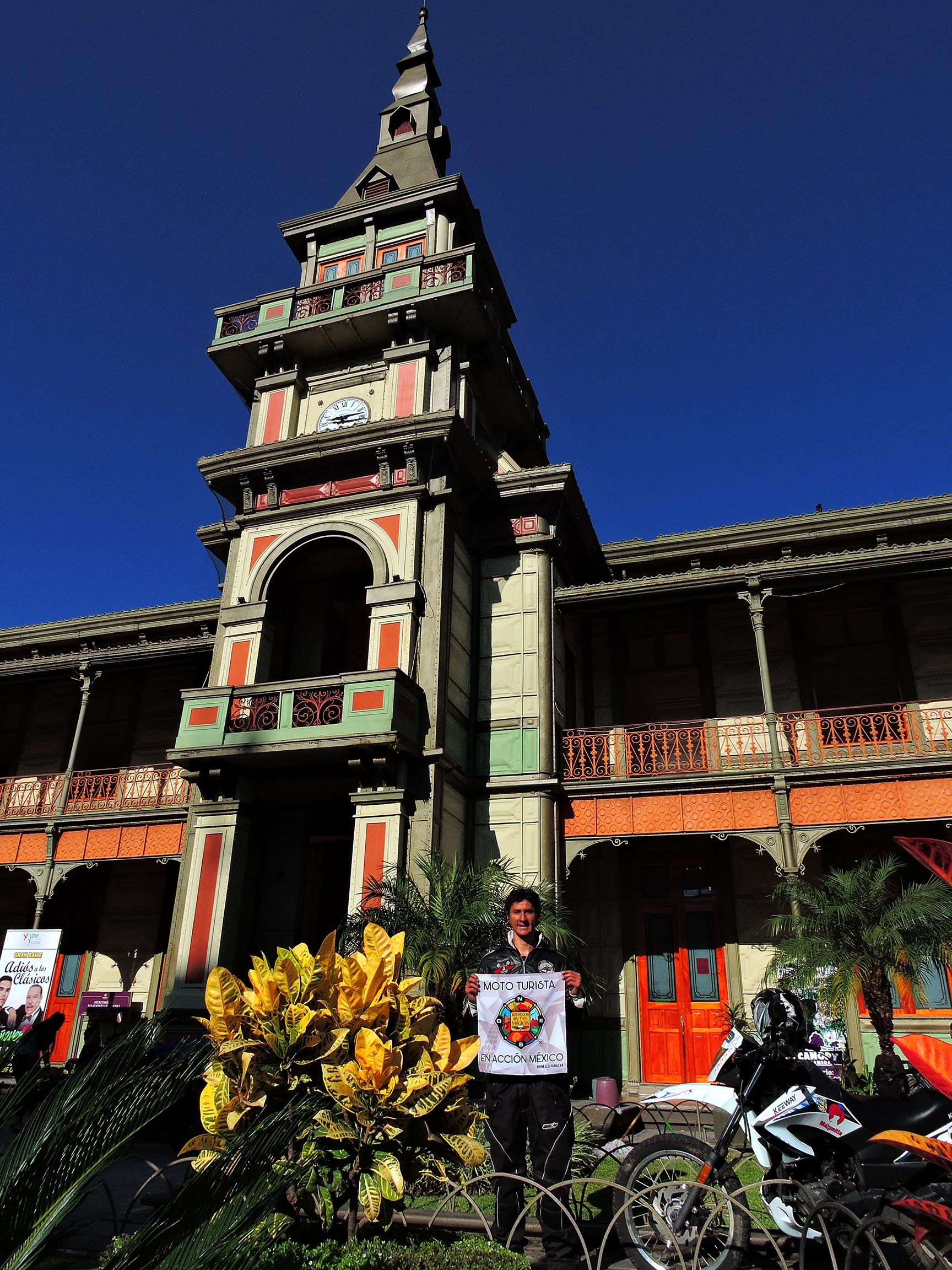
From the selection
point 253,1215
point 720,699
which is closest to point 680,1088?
point 253,1215

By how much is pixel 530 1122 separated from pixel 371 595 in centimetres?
927

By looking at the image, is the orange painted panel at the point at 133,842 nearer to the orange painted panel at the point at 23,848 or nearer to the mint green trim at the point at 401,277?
the orange painted panel at the point at 23,848

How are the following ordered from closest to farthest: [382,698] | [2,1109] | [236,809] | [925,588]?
1. [2,1109]
2. [382,698]
3. [236,809]
4. [925,588]

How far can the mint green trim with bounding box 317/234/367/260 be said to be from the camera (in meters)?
18.0

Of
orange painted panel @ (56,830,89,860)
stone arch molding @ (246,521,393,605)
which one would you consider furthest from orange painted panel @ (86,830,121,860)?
stone arch molding @ (246,521,393,605)

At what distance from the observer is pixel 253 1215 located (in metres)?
2.45

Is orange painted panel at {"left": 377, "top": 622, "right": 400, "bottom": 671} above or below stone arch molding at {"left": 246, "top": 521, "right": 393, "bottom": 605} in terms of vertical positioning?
below

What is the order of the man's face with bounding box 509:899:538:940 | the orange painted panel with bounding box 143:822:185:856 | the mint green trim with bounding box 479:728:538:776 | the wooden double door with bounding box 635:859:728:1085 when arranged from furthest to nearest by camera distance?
1. the orange painted panel with bounding box 143:822:185:856
2. the mint green trim with bounding box 479:728:538:776
3. the wooden double door with bounding box 635:859:728:1085
4. the man's face with bounding box 509:899:538:940

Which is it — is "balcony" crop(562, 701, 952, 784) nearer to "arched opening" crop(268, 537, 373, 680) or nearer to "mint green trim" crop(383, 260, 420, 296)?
"arched opening" crop(268, 537, 373, 680)

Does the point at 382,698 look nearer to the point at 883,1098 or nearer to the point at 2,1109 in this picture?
the point at 883,1098

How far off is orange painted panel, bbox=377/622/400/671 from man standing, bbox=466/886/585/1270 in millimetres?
7584

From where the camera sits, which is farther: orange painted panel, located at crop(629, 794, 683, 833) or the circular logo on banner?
orange painted panel, located at crop(629, 794, 683, 833)

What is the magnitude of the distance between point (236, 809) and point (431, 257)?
1059 cm

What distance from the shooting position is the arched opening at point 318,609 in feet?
47.2
